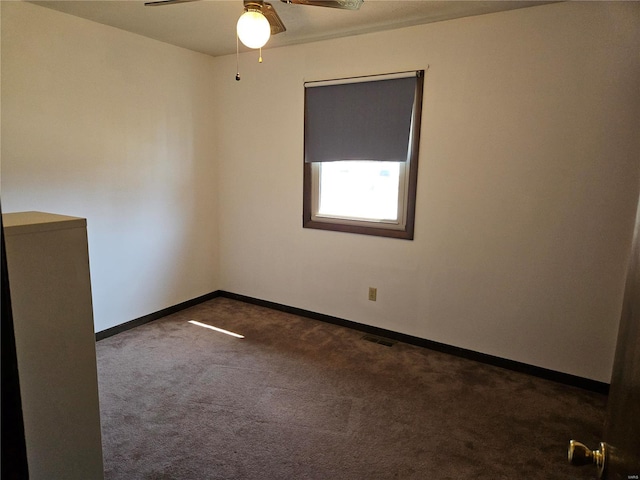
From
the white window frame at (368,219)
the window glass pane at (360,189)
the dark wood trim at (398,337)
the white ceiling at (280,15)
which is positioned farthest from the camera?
the window glass pane at (360,189)

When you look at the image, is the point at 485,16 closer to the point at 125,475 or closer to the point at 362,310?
the point at 362,310

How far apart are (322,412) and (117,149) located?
8.33 feet

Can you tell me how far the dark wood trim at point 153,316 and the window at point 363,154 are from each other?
142 centimetres

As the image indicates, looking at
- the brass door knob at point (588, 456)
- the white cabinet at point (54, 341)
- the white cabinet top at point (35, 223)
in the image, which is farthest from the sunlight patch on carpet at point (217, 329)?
the brass door knob at point (588, 456)

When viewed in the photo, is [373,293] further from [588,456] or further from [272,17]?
[588,456]

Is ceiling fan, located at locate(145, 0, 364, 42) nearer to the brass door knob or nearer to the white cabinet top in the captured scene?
the white cabinet top

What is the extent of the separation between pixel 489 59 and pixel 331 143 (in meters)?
1.30

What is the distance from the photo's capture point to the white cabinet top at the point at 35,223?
117 centimetres

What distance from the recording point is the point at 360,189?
3.40 meters

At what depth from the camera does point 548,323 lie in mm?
2682

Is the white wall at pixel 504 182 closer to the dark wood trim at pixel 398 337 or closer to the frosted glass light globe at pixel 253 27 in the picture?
the dark wood trim at pixel 398 337

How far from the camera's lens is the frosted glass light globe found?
6.46ft

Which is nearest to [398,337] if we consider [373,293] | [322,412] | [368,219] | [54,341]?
[373,293]

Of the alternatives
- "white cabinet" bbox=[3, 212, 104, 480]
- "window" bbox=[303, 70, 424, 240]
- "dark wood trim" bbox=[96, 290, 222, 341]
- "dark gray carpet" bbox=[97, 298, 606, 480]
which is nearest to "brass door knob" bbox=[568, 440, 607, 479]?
"dark gray carpet" bbox=[97, 298, 606, 480]
